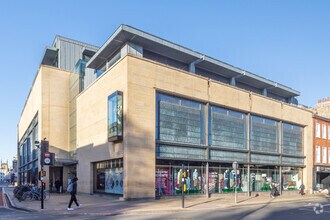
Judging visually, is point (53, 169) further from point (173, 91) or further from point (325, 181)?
point (325, 181)

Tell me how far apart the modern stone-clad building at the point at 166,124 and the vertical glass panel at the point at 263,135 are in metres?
0.10

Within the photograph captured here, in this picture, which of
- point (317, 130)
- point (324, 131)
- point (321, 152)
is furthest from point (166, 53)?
point (324, 131)

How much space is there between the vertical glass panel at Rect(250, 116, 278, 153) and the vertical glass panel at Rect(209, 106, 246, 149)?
1.84 metres

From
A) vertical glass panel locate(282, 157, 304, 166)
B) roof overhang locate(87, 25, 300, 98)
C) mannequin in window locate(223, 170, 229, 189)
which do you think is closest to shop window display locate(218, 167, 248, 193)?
mannequin in window locate(223, 170, 229, 189)

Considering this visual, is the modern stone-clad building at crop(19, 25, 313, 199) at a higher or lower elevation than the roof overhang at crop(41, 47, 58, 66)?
lower

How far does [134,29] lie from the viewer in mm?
24828

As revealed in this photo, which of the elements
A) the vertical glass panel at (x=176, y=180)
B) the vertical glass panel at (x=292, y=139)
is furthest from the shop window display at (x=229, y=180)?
the vertical glass panel at (x=292, y=139)

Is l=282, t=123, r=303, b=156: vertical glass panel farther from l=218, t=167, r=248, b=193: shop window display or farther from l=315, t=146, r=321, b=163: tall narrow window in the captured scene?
l=218, t=167, r=248, b=193: shop window display

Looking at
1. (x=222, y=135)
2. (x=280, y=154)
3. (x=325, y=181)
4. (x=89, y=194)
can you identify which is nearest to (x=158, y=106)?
(x=222, y=135)

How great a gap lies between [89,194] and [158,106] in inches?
409

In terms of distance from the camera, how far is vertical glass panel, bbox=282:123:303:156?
3675 centimetres

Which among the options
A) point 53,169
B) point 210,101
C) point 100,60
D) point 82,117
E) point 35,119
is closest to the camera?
point 210,101

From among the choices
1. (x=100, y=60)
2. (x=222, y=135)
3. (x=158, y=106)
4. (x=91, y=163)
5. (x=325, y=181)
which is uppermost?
(x=100, y=60)

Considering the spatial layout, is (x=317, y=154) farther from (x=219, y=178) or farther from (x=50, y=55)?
(x=50, y=55)
